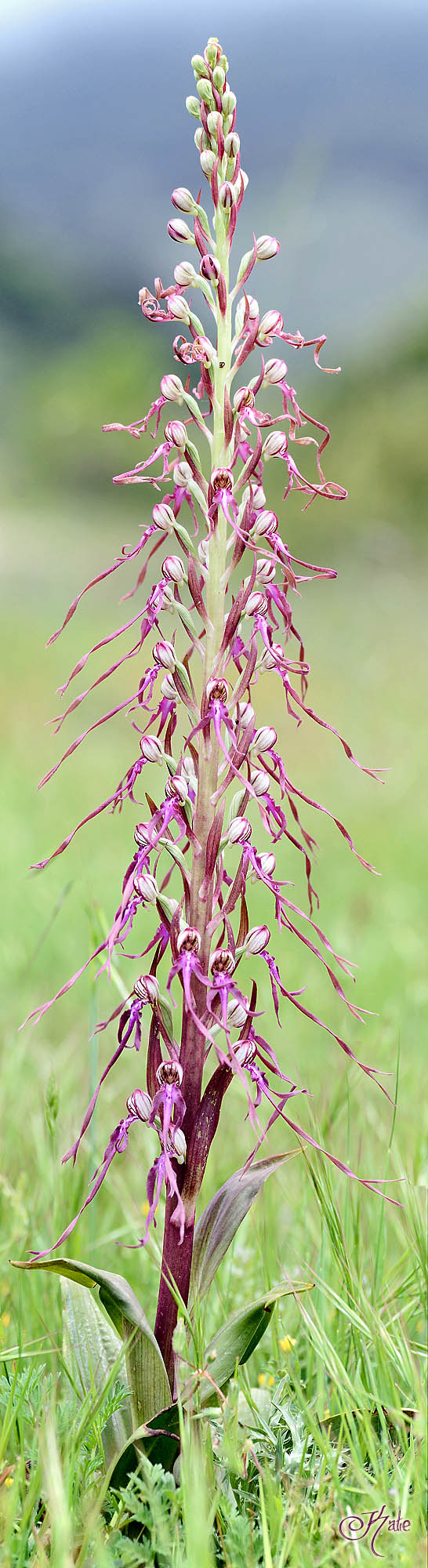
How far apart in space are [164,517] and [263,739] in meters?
0.19

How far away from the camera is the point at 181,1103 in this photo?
85 centimetres

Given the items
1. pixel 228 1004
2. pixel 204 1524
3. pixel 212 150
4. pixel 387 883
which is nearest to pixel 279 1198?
pixel 228 1004

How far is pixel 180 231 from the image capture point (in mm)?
862

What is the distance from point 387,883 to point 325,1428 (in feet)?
9.29

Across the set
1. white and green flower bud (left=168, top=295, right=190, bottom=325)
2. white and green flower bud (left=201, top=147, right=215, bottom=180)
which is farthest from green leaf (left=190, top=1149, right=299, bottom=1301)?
white and green flower bud (left=201, top=147, right=215, bottom=180)

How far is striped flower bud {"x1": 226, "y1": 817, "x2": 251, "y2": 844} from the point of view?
2.77 ft

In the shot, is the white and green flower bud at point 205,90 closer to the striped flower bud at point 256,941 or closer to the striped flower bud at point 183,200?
the striped flower bud at point 183,200

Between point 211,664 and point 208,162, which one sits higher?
point 208,162

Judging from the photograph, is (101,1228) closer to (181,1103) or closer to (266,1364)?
(266,1364)

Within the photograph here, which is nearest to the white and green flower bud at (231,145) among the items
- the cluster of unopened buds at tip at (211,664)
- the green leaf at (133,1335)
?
the cluster of unopened buds at tip at (211,664)

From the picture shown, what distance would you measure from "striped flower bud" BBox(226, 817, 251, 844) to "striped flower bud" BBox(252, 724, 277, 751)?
6 cm

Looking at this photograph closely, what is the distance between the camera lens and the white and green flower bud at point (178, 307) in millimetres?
→ 853

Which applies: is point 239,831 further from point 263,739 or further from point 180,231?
point 180,231

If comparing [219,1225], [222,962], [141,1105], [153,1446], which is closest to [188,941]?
[222,962]
